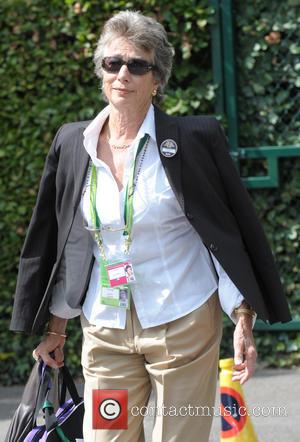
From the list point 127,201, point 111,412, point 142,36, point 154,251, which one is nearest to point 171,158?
point 127,201

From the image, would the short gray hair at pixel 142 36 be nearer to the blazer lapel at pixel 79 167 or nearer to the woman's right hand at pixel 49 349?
the blazer lapel at pixel 79 167

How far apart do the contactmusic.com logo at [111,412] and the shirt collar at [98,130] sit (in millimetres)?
776

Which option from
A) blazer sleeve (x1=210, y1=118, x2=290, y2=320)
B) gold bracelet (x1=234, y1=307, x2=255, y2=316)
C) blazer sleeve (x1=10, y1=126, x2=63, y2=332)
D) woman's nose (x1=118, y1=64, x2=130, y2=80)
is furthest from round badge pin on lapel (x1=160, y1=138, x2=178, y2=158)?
gold bracelet (x1=234, y1=307, x2=255, y2=316)

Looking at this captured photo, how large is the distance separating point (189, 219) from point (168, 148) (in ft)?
0.82

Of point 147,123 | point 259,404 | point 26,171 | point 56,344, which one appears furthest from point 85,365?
point 26,171

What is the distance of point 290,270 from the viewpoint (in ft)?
19.6

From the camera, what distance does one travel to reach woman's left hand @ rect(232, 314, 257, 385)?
319cm

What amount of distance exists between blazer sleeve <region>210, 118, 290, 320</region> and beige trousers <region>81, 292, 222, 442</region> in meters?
0.19

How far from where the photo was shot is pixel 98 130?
337 centimetres

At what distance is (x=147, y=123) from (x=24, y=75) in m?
2.86

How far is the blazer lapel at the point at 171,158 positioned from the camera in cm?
316

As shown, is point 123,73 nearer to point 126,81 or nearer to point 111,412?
point 126,81

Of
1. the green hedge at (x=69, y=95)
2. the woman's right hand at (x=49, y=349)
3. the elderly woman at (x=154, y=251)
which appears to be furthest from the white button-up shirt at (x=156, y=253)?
the green hedge at (x=69, y=95)

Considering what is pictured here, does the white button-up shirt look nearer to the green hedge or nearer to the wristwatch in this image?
the wristwatch
